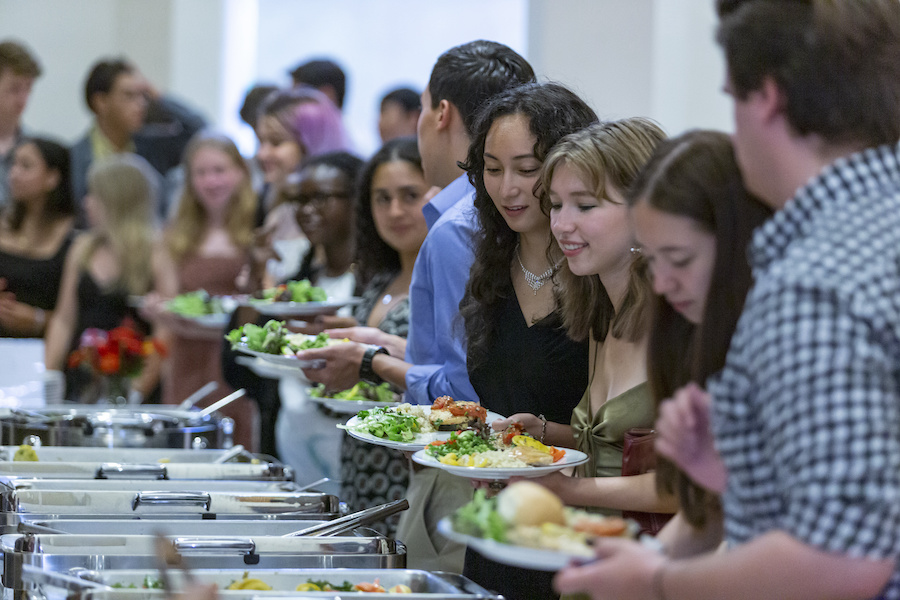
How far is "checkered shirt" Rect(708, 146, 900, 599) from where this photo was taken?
0.82 m

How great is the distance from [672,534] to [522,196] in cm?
79

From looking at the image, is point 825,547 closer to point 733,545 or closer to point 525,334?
point 733,545

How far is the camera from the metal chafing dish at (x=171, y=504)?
1725mm

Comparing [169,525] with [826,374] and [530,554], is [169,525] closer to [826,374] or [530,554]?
[530,554]

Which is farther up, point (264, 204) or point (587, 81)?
point (587, 81)

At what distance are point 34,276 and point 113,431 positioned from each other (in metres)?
1.96

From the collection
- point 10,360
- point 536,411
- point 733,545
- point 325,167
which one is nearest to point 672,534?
point 733,545

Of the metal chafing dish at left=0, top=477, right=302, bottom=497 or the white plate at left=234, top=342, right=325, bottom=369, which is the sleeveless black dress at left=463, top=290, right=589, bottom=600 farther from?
the white plate at left=234, top=342, right=325, bottom=369

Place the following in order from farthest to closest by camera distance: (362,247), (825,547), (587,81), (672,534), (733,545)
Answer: (587,81) → (362,247) → (672,534) → (733,545) → (825,547)

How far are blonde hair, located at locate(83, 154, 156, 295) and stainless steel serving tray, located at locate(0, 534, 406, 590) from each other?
111 inches

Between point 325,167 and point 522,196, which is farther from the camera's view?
point 325,167

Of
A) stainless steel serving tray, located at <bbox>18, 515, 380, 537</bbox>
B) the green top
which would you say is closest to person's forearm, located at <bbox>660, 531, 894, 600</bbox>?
the green top

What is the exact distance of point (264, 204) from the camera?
4.36 metres

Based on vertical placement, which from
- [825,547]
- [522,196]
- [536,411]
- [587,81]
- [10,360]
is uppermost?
[587,81]
